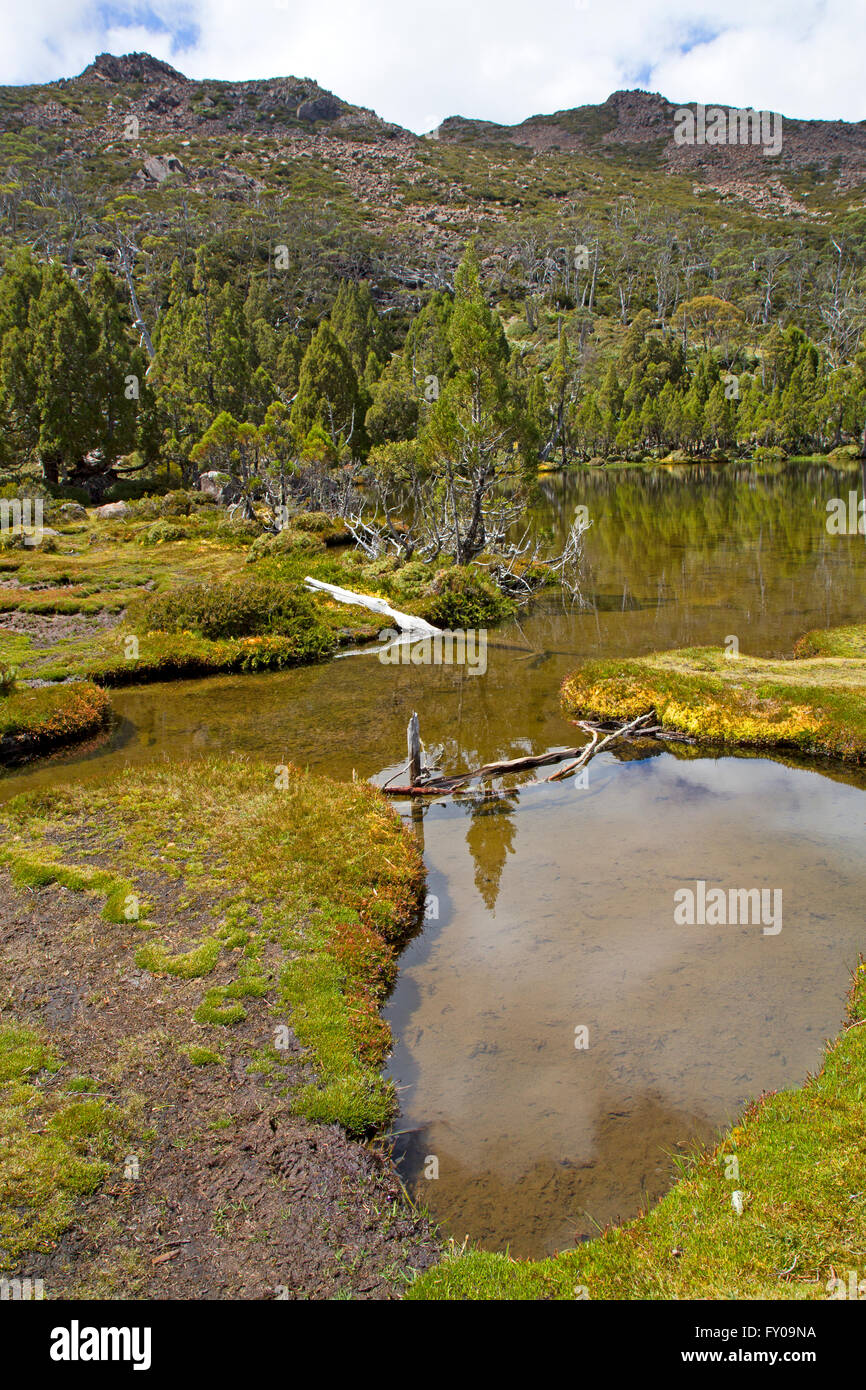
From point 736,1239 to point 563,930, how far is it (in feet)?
19.6

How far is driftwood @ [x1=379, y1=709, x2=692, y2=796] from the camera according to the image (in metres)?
17.1

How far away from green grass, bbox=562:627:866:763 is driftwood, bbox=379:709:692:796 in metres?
0.39

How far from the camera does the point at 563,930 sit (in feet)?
41.0

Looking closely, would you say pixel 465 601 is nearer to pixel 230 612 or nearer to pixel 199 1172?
pixel 230 612

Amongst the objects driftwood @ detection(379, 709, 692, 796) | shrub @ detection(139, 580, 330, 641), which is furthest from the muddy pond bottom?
shrub @ detection(139, 580, 330, 641)

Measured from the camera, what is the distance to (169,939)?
37.2 feet

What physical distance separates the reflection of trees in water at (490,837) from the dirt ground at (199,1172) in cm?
523

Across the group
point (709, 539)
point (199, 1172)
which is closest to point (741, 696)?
point (199, 1172)

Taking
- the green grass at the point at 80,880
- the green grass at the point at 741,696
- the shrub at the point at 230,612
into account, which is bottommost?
the green grass at the point at 80,880

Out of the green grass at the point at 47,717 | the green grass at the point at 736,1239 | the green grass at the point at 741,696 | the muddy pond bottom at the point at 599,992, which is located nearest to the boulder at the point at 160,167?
the green grass at the point at 47,717

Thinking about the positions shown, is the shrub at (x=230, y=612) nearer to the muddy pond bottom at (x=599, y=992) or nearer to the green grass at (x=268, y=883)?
the green grass at (x=268, y=883)

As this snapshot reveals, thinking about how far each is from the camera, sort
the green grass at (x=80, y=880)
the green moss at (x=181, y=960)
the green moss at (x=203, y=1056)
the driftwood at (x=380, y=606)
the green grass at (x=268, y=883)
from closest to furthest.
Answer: the green moss at (x=203, y=1056) < the green grass at (x=268, y=883) < the green moss at (x=181, y=960) < the green grass at (x=80, y=880) < the driftwood at (x=380, y=606)

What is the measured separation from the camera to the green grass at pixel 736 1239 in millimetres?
6215

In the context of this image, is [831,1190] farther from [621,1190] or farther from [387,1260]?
[387,1260]
